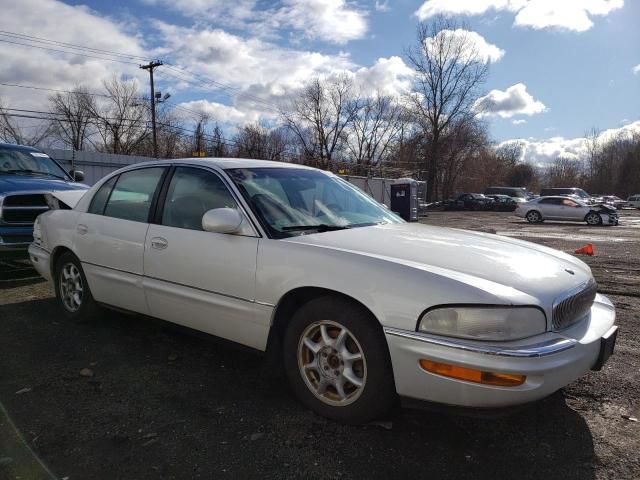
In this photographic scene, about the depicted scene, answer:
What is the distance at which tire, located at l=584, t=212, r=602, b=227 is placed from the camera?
2280 centimetres

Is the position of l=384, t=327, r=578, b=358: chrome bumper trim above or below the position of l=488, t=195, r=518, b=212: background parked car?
above

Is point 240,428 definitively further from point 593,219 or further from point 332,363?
point 593,219

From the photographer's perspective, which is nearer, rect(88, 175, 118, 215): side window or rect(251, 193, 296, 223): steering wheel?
rect(251, 193, 296, 223): steering wheel

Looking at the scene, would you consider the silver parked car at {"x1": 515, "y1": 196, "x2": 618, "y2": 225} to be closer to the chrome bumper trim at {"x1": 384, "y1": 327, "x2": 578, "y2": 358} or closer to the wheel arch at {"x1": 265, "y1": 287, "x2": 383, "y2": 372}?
the chrome bumper trim at {"x1": 384, "y1": 327, "x2": 578, "y2": 358}

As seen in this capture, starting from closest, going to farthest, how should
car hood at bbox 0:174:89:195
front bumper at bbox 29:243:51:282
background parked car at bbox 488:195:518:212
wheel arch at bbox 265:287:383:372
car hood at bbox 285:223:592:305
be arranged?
1. car hood at bbox 285:223:592:305
2. wheel arch at bbox 265:287:383:372
3. front bumper at bbox 29:243:51:282
4. car hood at bbox 0:174:89:195
5. background parked car at bbox 488:195:518:212

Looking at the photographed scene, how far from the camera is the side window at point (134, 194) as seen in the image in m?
3.94

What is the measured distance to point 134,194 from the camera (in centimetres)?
412

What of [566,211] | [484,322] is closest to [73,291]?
[484,322]

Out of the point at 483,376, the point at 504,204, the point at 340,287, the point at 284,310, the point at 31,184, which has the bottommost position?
the point at 504,204

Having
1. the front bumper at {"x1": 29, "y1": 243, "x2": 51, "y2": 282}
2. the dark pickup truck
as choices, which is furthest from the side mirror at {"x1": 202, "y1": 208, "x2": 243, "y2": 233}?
the dark pickup truck

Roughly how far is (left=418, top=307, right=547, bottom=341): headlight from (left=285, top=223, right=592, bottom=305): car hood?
108mm

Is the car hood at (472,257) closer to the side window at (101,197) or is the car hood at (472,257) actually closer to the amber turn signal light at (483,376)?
the amber turn signal light at (483,376)

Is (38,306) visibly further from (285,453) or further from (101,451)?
(285,453)

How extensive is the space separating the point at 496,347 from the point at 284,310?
4.18ft
